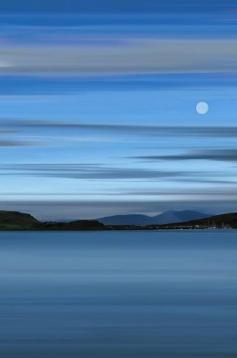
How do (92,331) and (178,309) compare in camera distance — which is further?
(178,309)

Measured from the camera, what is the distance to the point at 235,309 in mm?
57406

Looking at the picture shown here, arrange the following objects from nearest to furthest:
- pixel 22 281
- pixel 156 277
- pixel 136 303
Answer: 1. pixel 136 303
2. pixel 22 281
3. pixel 156 277

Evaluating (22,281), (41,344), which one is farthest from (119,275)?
(41,344)

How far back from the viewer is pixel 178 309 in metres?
57.3

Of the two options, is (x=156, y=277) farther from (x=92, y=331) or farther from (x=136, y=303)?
(x=92, y=331)

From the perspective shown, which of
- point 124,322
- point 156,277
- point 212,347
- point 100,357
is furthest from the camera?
point 156,277

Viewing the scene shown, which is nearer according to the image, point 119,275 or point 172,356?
point 172,356

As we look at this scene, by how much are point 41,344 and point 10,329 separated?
5140mm

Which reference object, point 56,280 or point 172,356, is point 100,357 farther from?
point 56,280

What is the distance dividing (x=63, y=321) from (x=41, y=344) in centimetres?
877

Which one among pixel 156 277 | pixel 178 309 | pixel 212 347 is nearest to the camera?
pixel 212 347

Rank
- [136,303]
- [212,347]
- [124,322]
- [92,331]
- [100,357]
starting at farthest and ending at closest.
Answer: [136,303], [124,322], [92,331], [212,347], [100,357]

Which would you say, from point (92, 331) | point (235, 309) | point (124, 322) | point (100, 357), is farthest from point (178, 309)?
point (100, 357)

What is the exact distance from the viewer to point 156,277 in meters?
94.2
